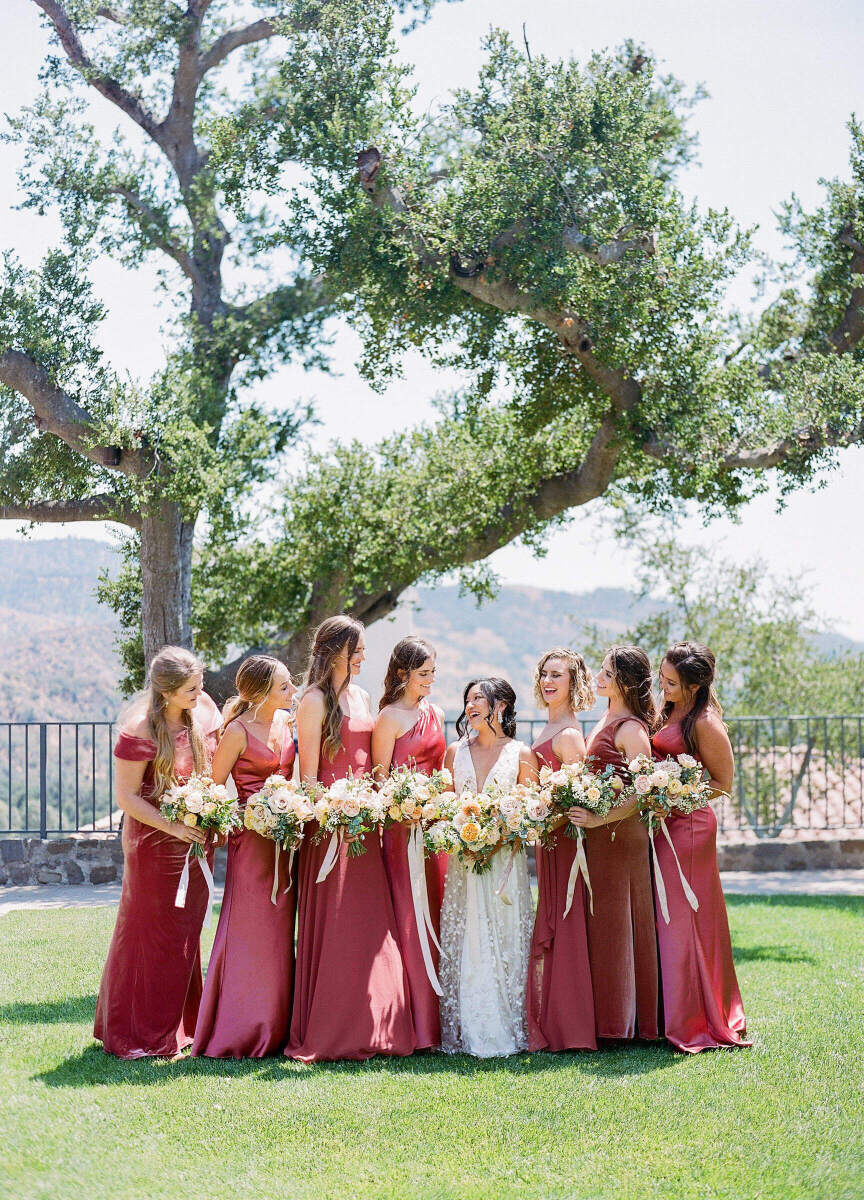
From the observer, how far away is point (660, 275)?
11.5 m

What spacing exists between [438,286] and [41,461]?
185 inches

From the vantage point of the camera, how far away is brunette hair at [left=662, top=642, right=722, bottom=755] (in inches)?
248

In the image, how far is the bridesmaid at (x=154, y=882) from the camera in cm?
604

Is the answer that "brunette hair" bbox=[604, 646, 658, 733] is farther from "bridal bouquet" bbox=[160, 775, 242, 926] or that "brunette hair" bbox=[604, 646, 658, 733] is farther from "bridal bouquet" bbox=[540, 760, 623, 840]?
"bridal bouquet" bbox=[160, 775, 242, 926]

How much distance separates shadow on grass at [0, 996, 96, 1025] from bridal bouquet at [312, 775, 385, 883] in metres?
2.19

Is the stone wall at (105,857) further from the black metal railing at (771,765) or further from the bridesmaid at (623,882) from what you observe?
the bridesmaid at (623,882)

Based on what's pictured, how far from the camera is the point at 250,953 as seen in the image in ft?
19.9

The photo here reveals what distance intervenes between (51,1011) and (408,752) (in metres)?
2.89

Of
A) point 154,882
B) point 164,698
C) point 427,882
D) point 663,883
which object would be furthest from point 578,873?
point 164,698

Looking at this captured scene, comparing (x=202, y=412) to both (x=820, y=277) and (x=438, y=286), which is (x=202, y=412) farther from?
(x=820, y=277)

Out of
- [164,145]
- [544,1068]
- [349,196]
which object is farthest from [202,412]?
[544,1068]

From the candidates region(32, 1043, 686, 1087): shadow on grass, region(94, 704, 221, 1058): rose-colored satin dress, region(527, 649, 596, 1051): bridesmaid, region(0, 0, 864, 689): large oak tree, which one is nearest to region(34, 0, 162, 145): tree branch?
region(0, 0, 864, 689): large oak tree

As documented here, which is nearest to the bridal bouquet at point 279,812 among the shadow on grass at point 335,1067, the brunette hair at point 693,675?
the shadow on grass at point 335,1067

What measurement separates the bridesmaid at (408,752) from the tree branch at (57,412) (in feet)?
21.8
